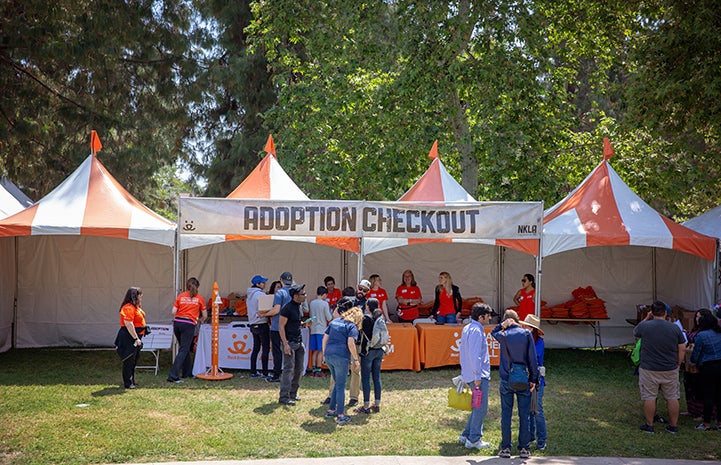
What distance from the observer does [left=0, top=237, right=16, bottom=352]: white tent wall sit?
1360cm

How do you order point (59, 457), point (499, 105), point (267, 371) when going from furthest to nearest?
point (499, 105) → point (267, 371) → point (59, 457)

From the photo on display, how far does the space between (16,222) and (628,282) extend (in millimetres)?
11918

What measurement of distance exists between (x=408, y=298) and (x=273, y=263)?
305cm

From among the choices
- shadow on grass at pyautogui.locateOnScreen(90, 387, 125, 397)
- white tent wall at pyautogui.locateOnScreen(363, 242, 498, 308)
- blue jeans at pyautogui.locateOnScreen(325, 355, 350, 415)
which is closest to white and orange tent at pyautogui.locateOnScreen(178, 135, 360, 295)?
white tent wall at pyautogui.locateOnScreen(363, 242, 498, 308)

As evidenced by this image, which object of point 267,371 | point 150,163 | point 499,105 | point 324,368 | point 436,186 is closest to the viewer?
point 267,371

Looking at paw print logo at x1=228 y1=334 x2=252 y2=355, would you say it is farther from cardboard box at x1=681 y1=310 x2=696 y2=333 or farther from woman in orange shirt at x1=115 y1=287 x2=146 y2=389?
cardboard box at x1=681 y1=310 x2=696 y2=333

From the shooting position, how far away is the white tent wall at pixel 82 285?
1435 centimetres

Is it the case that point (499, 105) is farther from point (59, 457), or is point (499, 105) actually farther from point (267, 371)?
point (59, 457)

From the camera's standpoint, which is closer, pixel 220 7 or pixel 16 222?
pixel 16 222

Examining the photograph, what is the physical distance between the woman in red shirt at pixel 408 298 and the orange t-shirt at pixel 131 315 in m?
5.12

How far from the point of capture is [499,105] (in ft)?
58.5

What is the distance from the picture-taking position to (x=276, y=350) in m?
10.4

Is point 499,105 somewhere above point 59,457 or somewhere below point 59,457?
above

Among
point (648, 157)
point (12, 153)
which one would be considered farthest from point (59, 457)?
point (648, 157)
